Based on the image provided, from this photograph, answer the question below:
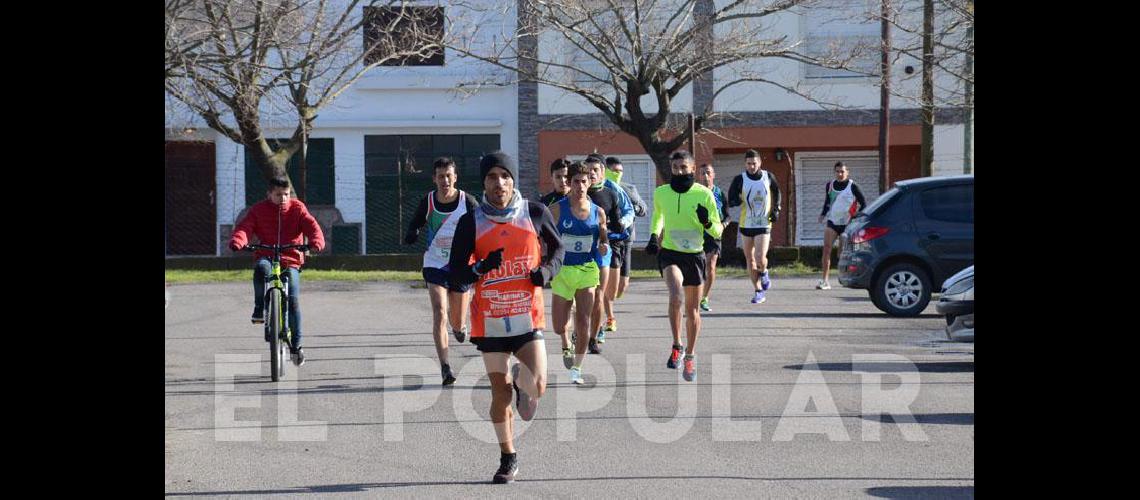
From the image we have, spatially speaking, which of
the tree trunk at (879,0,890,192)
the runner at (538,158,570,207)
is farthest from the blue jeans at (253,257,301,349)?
the tree trunk at (879,0,890,192)

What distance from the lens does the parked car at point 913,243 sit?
1683cm

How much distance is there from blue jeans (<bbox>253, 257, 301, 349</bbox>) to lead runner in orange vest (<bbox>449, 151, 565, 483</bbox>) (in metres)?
4.34

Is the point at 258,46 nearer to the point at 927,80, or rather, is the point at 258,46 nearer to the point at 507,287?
the point at 927,80

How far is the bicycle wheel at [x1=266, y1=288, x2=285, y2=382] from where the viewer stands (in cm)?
1182

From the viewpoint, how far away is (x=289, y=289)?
40.4 feet

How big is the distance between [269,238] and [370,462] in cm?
436

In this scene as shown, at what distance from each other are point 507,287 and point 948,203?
9874 mm

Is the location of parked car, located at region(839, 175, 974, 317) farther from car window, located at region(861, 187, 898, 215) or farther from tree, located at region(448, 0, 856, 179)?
tree, located at region(448, 0, 856, 179)

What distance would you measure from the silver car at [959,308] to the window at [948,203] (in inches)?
146

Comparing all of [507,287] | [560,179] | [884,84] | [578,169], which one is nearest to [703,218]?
[578,169]

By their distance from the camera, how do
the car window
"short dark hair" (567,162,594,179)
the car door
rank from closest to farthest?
"short dark hair" (567,162,594,179)
the car door
the car window

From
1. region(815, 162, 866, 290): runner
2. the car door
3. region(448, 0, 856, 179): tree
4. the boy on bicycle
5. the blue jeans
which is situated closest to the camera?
the blue jeans

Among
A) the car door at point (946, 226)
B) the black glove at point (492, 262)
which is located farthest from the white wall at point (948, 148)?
the black glove at point (492, 262)
